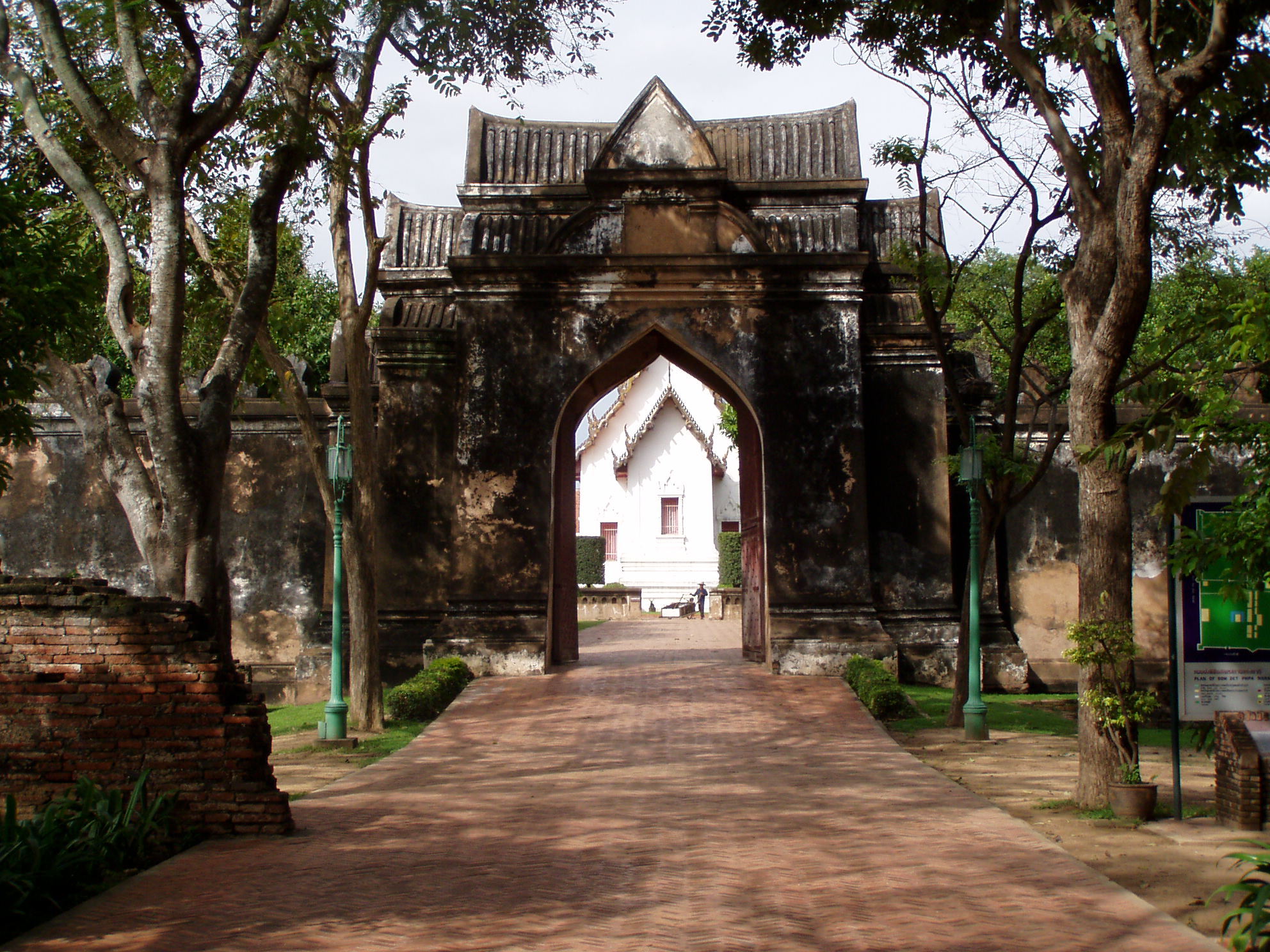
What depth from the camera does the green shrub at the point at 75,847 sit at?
5457 mm

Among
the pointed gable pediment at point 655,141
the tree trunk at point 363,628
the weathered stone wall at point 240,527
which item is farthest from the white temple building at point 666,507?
the tree trunk at point 363,628

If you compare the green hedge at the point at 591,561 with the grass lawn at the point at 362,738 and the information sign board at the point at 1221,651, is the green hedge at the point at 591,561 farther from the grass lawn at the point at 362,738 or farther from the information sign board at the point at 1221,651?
the information sign board at the point at 1221,651

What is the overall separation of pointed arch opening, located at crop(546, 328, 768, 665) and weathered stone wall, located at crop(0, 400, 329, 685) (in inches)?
123

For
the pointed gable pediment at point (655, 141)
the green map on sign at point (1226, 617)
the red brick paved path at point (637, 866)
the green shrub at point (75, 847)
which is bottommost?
the red brick paved path at point (637, 866)

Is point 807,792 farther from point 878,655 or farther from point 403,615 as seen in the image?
point 403,615

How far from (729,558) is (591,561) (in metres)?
4.21

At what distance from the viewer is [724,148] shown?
16547 mm

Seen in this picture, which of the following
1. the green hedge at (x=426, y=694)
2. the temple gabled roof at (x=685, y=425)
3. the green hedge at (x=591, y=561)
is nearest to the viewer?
the green hedge at (x=426, y=694)

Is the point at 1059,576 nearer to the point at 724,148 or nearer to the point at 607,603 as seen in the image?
the point at 724,148

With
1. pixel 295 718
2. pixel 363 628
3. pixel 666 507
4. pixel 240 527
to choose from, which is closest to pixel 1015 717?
pixel 363 628

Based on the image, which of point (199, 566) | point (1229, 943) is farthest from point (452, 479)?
point (1229, 943)

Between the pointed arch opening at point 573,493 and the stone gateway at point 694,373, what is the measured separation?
6 centimetres

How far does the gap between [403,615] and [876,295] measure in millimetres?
7212

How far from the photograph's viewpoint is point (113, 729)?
7.25 m
